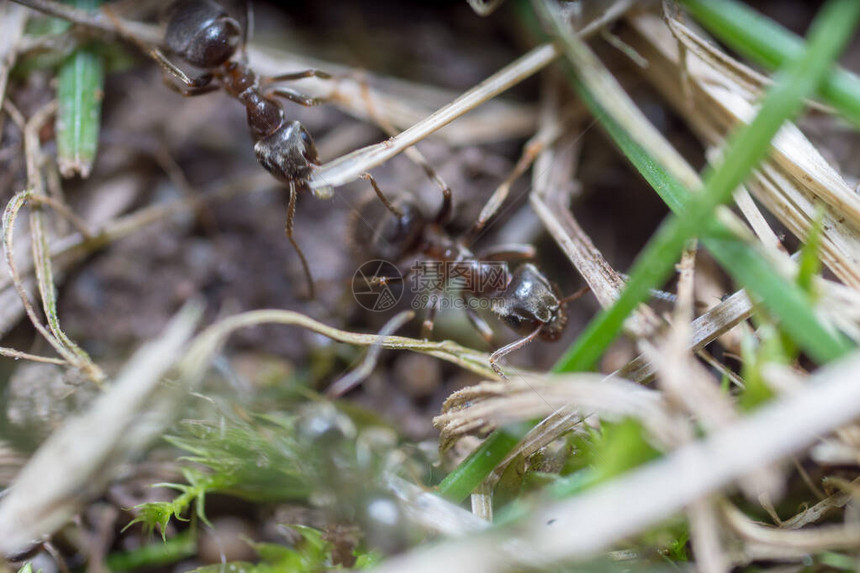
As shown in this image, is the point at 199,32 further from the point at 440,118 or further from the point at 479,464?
the point at 479,464

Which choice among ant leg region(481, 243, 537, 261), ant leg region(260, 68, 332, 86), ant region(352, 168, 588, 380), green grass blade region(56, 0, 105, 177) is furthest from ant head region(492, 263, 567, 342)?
green grass blade region(56, 0, 105, 177)

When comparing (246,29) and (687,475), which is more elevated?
(246,29)

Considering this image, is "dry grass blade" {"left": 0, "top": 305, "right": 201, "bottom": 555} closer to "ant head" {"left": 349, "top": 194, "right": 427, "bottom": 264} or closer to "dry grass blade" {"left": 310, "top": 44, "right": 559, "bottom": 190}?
"dry grass blade" {"left": 310, "top": 44, "right": 559, "bottom": 190}

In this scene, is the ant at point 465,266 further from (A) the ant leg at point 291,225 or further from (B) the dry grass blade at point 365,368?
(A) the ant leg at point 291,225

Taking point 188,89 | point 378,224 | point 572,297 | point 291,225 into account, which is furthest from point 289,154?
point 572,297

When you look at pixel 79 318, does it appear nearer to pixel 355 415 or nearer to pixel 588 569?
pixel 355 415

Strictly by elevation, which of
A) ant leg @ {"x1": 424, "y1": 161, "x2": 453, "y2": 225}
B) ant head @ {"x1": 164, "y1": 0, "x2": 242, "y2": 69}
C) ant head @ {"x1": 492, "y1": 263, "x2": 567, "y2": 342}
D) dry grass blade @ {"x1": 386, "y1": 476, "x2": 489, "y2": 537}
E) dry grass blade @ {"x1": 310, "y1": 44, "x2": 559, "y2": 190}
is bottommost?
dry grass blade @ {"x1": 386, "y1": 476, "x2": 489, "y2": 537}

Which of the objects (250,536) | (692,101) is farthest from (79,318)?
(692,101)

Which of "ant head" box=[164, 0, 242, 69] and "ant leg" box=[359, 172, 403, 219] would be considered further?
"ant head" box=[164, 0, 242, 69]
